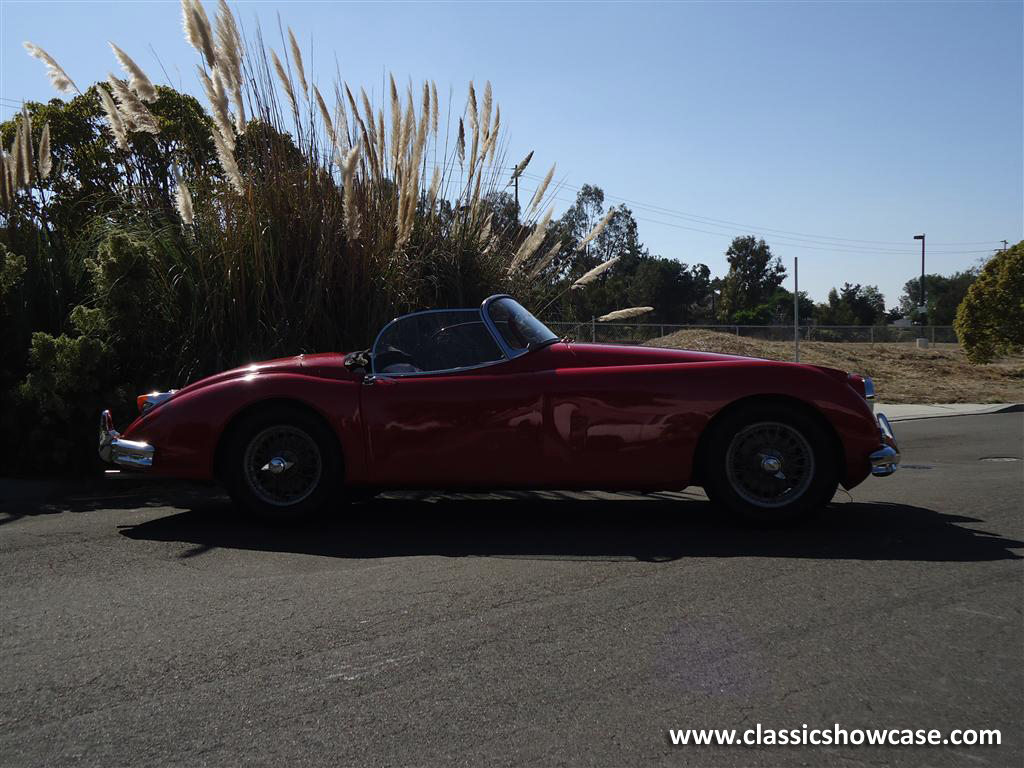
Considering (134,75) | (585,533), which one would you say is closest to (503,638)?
(585,533)

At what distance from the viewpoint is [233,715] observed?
8.77ft

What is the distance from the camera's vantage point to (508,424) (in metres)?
5.25

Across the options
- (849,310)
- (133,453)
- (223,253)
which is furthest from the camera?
(849,310)

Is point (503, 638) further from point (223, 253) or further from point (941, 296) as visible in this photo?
point (941, 296)

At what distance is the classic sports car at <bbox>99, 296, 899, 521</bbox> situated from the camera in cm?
513

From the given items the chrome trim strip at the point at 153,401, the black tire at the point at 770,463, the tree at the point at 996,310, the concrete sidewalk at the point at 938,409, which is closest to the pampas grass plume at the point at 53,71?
the chrome trim strip at the point at 153,401

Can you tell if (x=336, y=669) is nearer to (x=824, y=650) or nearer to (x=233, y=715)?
(x=233, y=715)

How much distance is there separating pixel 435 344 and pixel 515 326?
0.52 metres

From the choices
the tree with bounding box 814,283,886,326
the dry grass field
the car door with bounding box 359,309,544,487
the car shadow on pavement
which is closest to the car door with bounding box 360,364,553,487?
the car door with bounding box 359,309,544,487

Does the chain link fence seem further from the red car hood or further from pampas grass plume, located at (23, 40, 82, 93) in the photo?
the red car hood

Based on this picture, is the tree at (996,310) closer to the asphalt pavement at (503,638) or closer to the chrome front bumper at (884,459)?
the asphalt pavement at (503,638)

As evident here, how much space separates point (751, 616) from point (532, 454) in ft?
6.32

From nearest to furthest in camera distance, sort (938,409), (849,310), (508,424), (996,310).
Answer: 1. (508,424)
2. (938,409)
3. (996,310)
4. (849,310)

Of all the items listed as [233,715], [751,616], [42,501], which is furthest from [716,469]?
[42,501]
